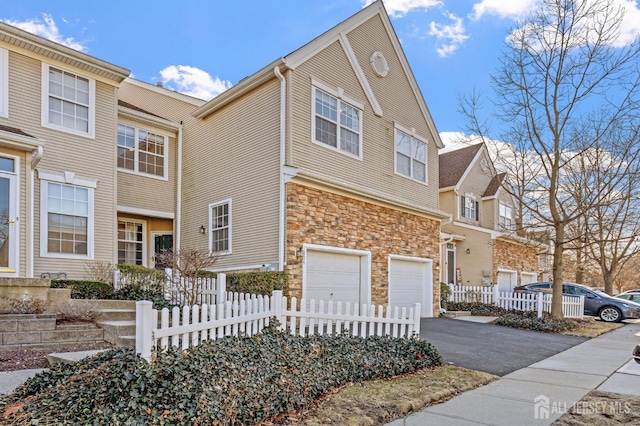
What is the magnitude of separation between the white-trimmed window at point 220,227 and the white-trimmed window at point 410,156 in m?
5.85

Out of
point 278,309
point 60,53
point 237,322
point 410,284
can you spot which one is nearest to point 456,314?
point 410,284

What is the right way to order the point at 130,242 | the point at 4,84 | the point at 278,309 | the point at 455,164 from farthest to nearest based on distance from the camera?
the point at 455,164
the point at 130,242
the point at 4,84
the point at 278,309

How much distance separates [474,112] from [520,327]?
7.55 m

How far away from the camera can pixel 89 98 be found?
12.0 metres

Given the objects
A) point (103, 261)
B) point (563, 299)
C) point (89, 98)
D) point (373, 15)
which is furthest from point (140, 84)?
point (563, 299)

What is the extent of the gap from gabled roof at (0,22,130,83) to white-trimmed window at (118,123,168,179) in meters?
2.14

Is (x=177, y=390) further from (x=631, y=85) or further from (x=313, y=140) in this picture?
(x=631, y=85)

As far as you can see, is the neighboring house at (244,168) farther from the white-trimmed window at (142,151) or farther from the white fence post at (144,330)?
the white fence post at (144,330)

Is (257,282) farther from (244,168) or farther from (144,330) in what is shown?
(144,330)

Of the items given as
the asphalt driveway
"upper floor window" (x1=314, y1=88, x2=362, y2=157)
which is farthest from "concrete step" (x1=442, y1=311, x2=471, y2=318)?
"upper floor window" (x1=314, y1=88, x2=362, y2=157)

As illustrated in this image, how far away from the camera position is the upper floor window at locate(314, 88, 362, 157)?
492 inches

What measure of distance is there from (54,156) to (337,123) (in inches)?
292

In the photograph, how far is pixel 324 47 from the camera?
12.7m

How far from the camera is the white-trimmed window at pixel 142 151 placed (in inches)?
556
